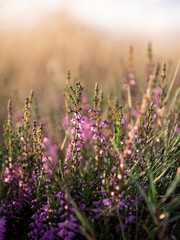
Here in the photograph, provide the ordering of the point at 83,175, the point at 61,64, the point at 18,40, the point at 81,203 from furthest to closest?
the point at 18,40
the point at 61,64
the point at 83,175
the point at 81,203

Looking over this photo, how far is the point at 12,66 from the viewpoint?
1719 cm

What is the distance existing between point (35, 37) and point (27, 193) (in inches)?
834

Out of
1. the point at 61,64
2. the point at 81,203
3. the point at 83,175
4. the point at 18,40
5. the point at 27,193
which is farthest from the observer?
the point at 18,40

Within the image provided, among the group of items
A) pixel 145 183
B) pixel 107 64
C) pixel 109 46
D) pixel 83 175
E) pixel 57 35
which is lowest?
pixel 145 183

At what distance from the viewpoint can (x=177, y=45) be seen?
19328 millimetres

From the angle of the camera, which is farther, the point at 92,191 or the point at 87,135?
the point at 87,135

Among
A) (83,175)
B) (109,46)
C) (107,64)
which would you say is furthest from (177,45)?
(83,175)

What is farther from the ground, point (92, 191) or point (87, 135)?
point (87, 135)

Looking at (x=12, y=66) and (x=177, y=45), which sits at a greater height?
(x=12, y=66)

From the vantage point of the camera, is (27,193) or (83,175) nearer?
(27,193)

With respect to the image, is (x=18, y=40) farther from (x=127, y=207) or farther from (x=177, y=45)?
(x=127, y=207)

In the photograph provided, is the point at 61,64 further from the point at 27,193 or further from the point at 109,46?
the point at 27,193

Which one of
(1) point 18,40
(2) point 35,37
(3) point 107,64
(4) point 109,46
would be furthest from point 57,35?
(3) point 107,64

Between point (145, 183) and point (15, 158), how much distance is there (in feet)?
3.75
